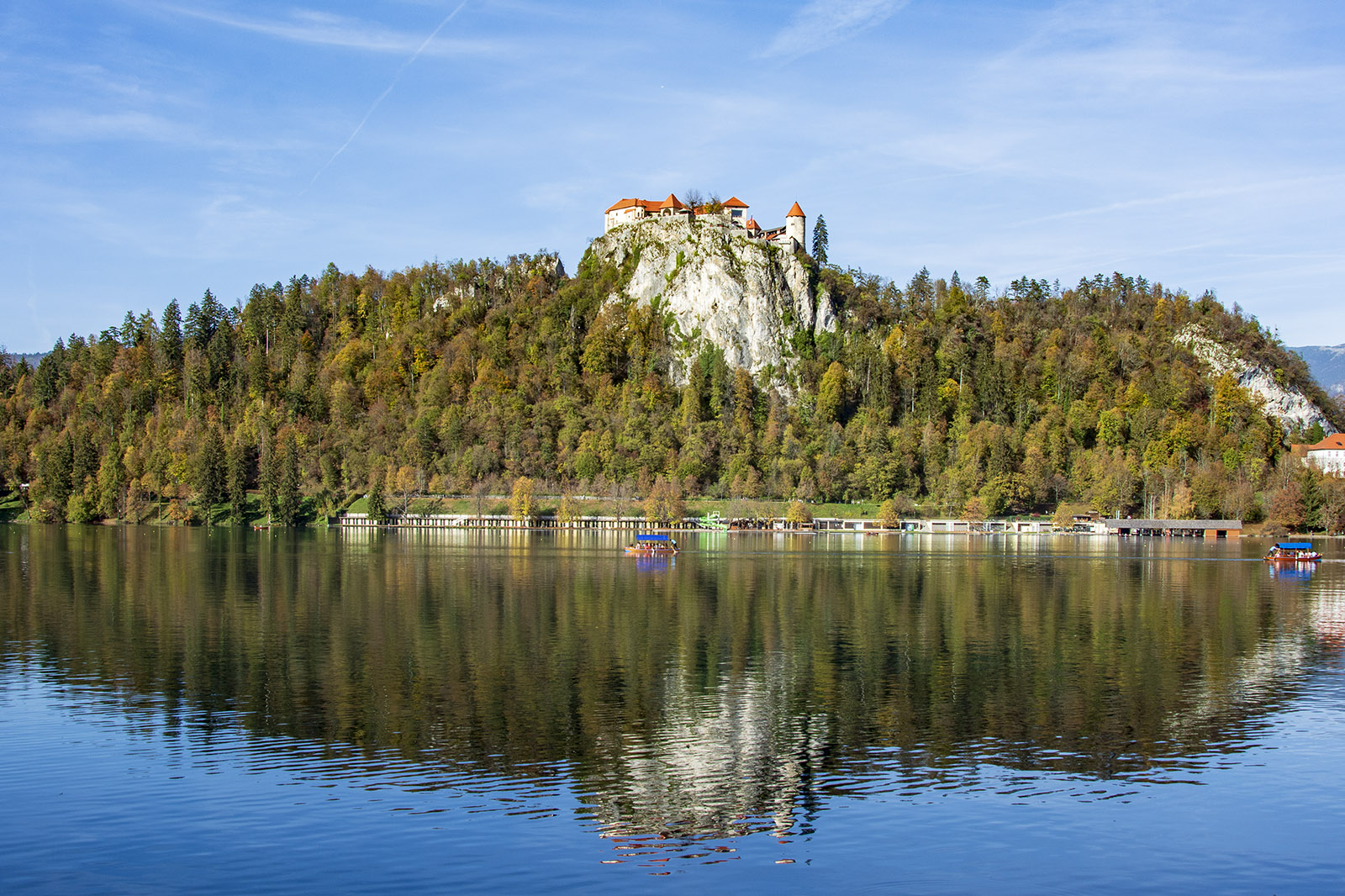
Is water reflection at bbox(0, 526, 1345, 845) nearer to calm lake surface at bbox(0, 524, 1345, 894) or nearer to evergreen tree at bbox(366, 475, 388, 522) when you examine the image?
calm lake surface at bbox(0, 524, 1345, 894)

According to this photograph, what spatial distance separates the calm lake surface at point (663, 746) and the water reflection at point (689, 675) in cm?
19

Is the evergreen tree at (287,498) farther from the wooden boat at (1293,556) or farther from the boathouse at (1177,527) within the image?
the wooden boat at (1293,556)

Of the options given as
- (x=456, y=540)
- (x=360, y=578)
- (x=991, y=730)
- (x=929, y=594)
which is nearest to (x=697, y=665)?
(x=991, y=730)

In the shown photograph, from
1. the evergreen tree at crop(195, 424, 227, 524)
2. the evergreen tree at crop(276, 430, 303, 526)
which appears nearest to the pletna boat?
the evergreen tree at crop(276, 430, 303, 526)

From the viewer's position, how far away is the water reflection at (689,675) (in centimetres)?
2828

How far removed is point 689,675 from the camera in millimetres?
41344

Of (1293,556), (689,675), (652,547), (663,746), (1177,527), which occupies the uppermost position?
(652,547)

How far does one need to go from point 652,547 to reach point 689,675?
7267cm

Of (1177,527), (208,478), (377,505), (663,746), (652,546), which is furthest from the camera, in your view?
(208,478)

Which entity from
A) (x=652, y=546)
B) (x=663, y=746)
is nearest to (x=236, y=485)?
(x=652, y=546)

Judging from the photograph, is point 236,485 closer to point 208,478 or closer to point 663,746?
point 208,478

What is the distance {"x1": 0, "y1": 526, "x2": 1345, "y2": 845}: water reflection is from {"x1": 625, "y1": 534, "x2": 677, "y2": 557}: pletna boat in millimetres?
26448

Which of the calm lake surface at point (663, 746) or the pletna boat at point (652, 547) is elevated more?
the pletna boat at point (652, 547)

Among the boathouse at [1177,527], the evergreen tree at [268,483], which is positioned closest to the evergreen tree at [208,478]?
the evergreen tree at [268,483]
